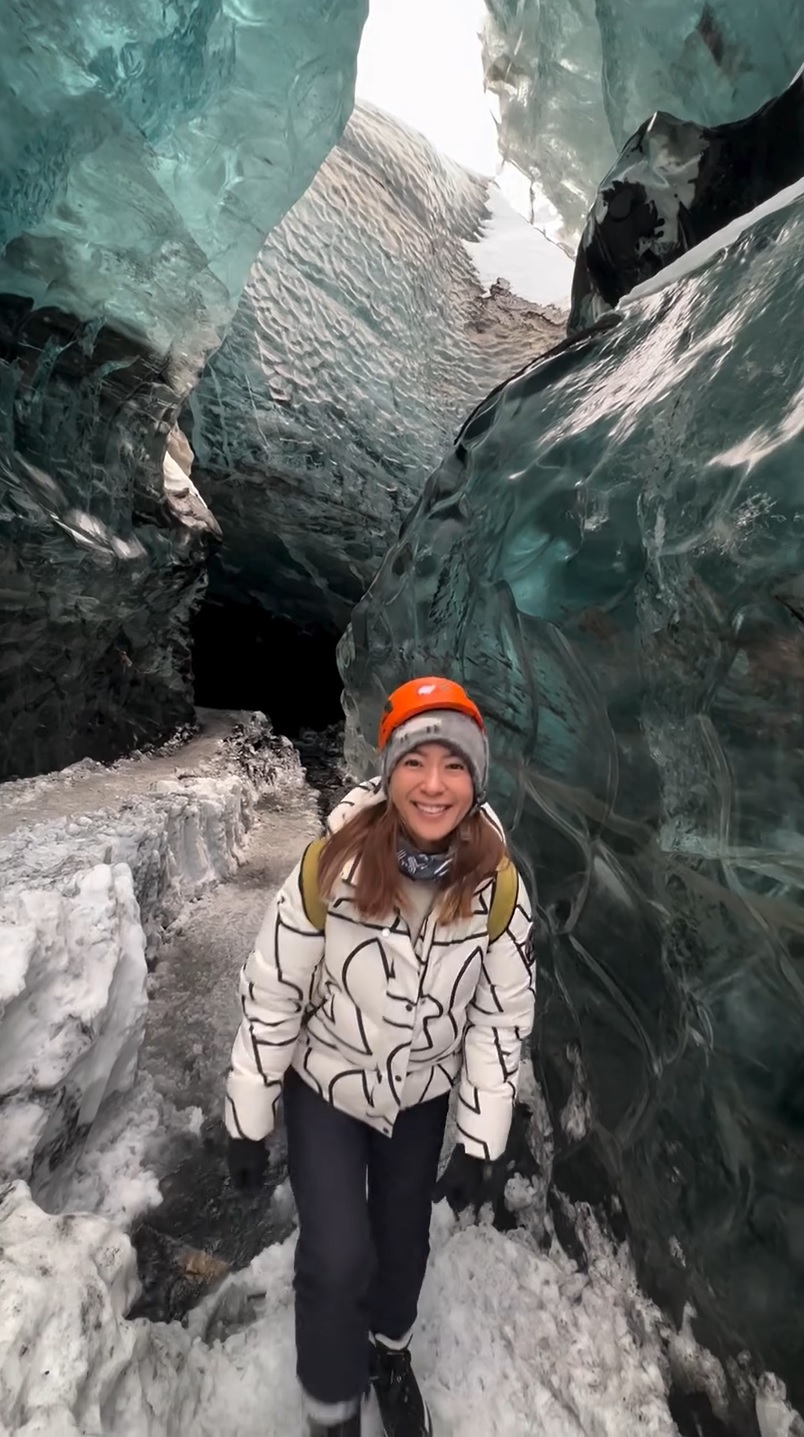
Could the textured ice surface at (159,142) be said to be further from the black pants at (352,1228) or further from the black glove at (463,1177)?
the black glove at (463,1177)

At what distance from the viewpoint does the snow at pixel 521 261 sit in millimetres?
9648

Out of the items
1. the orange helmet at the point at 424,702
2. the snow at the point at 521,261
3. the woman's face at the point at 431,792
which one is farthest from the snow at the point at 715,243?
the snow at the point at 521,261

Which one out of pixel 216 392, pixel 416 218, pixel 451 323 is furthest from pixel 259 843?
pixel 416 218

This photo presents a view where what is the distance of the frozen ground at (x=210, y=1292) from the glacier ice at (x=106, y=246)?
1.75m

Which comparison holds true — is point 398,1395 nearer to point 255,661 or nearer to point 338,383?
point 338,383

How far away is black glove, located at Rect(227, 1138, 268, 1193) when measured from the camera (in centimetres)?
133

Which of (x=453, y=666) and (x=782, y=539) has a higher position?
(x=782, y=539)

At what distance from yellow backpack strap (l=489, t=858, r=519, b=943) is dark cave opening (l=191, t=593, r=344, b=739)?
24.5 ft

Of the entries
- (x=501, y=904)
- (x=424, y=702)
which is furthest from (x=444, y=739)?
(x=501, y=904)

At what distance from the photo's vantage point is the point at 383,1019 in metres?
1.29

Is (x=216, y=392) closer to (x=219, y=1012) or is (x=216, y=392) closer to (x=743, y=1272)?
(x=219, y=1012)

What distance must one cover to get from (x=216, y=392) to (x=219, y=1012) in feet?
19.0

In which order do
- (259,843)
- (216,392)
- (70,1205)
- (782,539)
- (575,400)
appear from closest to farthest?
(782,539)
(70,1205)
(575,400)
(259,843)
(216,392)

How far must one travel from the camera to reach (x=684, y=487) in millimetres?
1625
